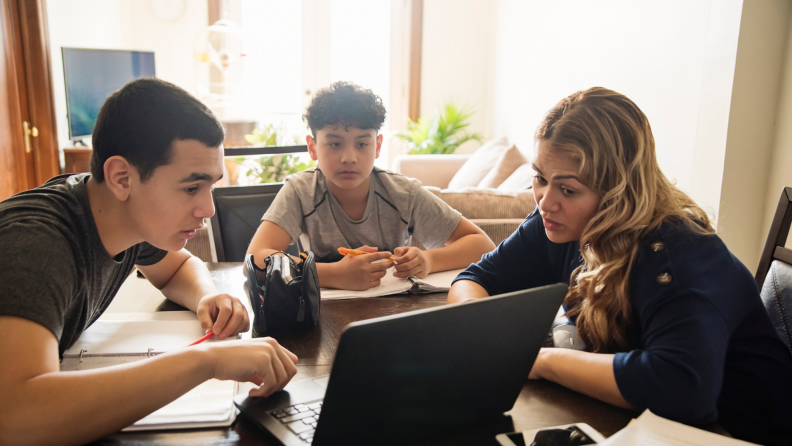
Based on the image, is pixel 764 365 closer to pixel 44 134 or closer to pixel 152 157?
pixel 152 157

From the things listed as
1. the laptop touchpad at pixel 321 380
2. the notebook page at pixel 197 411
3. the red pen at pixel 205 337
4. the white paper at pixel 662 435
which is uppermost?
the white paper at pixel 662 435

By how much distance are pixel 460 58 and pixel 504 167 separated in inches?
82.4

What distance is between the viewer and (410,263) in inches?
54.2

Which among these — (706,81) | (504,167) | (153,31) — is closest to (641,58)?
(706,81)

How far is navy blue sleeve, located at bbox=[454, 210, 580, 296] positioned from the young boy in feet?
0.70

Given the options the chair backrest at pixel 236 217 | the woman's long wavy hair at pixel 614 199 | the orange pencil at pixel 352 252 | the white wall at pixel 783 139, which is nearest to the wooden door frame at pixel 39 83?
the chair backrest at pixel 236 217

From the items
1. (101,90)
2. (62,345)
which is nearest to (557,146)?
(62,345)

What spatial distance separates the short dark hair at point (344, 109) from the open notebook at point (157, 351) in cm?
72

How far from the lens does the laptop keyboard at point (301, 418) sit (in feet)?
2.18

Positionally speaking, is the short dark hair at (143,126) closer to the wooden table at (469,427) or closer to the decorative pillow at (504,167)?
the wooden table at (469,427)

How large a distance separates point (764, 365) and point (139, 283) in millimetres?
A: 1361

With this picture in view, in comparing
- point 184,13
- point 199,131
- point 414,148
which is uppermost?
point 184,13

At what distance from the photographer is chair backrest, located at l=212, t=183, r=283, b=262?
73.8 inches

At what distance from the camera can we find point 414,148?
16.4 ft
